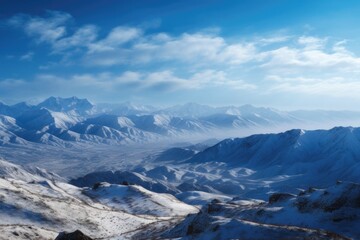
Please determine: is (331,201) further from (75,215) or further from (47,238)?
(75,215)

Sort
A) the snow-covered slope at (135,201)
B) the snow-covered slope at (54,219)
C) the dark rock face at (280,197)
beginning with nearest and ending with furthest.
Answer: the snow-covered slope at (54,219), the dark rock face at (280,197), the snow-covered slope at (135,201)

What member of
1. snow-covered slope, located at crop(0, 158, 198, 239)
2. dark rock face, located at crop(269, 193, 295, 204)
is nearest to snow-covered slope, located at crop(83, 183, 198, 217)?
snow-covered slope, located at crop(0, 158, 198, 239)

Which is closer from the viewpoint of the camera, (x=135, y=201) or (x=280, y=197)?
(x=280, y=197)

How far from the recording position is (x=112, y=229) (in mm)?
71125

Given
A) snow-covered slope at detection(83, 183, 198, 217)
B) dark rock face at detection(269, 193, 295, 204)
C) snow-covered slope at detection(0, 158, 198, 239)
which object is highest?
dark rock face at detection(269, 193, 295, 204)

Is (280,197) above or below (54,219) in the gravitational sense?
above

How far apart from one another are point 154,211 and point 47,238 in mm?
47218

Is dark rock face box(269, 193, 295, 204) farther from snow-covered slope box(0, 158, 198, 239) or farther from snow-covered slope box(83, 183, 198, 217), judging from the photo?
snow-covered slope box(83, 183, 198, 217)

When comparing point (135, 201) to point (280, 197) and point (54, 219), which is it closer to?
point (54, 219)

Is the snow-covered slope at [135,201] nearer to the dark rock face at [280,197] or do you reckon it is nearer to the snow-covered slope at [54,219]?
the snow-covered slope at [54,219]

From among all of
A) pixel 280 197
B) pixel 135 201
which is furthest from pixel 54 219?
pixel 280 197

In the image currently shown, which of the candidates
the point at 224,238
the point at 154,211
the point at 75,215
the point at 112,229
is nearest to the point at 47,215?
the point at 75,215

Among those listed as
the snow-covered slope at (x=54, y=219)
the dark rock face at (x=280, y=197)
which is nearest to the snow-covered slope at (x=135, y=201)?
the snow-covered slope at (x=54, y=219)

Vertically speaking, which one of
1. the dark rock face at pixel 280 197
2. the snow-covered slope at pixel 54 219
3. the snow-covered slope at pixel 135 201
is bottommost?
the snow-covered slope at pixel 135 201
